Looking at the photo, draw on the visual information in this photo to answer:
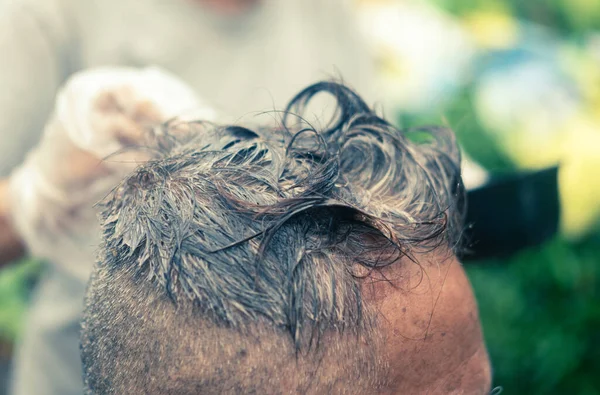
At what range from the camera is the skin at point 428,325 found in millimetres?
683

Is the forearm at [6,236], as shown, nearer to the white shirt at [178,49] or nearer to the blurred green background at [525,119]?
the white shirt at [178,49]

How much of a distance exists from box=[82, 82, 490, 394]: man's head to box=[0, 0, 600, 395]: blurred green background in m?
1.29

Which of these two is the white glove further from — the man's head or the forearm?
the man's head

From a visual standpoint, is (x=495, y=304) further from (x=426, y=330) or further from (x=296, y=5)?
(x=426, y=330)

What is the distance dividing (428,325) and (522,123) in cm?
202

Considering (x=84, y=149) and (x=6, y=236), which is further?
(x=6, y=236)

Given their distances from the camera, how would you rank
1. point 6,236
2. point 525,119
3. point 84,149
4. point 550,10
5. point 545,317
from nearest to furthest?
point 84,149 < point 6,236 < point 545,317 < point 525,119 < point 550,10

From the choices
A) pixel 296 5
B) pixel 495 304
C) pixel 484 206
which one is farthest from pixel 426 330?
pixel 495 304

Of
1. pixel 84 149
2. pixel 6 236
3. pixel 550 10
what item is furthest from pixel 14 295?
pixel 550 10

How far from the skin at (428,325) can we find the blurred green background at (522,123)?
1224 mm

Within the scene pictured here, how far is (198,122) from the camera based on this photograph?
92cm

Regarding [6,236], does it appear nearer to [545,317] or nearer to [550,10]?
[545,317]

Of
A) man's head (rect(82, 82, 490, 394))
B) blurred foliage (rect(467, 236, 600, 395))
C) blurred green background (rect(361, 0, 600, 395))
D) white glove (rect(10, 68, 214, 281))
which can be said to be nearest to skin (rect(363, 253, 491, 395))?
man's head (rect(82, 82, 490, 394))

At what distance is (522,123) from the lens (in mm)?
2500
